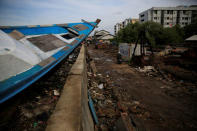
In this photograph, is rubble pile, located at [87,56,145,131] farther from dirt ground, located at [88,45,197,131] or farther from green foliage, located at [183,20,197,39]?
green foliage, located at [183,20,197,39]

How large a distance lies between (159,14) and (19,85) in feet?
157

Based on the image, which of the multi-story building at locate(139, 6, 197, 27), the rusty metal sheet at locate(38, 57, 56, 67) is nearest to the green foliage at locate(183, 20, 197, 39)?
the multi-story building at locate(139, 6, 197, 27)

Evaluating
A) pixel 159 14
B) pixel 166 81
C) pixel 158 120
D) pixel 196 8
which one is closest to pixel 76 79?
pixel 158 120

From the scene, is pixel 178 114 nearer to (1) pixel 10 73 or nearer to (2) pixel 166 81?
(2) pixel 166 81

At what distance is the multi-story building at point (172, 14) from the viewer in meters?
36.7

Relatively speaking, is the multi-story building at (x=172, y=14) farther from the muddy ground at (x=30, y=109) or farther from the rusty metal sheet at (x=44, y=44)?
the muddy ground at (x=30, y=109)

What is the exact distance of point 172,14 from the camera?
37.8 metres

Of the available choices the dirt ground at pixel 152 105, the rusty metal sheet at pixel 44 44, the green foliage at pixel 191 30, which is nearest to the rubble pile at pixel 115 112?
the dirt ground at pixel 152 105

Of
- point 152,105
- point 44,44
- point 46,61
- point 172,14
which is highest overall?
point 172,14

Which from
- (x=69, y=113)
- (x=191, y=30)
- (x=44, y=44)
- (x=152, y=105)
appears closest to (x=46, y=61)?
(x=44, y=44)

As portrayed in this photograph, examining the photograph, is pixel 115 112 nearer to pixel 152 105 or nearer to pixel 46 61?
pixel 152 105

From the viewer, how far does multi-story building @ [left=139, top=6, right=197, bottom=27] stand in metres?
36.7

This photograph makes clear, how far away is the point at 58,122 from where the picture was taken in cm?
118

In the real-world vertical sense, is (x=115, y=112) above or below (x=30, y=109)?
below
